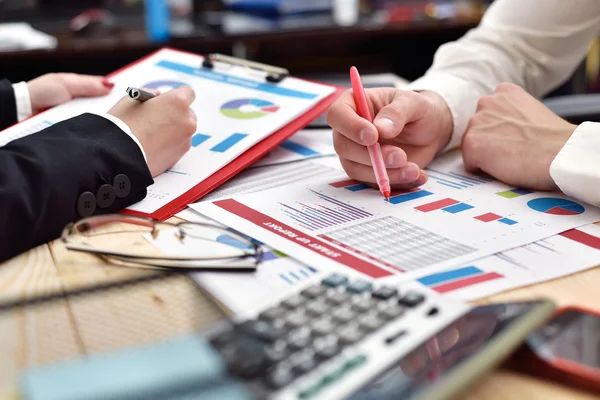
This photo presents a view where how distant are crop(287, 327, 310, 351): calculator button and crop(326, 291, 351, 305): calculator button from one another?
45mm

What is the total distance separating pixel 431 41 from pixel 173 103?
1878mm

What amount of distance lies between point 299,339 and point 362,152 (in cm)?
44

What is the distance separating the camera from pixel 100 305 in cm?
49

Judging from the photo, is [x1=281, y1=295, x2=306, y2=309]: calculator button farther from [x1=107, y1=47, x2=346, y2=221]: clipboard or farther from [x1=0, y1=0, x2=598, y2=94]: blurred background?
[x1=0, y1=0, x2=598, y2=94]: blurred background

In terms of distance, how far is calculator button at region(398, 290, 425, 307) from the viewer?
448 millimetres

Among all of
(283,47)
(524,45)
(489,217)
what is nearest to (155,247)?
(489,217)

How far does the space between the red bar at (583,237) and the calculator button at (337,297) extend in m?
0.30

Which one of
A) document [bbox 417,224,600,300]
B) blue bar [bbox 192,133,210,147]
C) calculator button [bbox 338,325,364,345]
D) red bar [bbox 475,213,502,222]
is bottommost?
Result: red bar [bbox 475,213,502,222]

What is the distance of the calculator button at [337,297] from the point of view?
0.45 m

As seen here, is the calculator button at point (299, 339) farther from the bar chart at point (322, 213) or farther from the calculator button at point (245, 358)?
the bar chart at point (322, 213)

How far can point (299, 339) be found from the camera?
1.30 ft

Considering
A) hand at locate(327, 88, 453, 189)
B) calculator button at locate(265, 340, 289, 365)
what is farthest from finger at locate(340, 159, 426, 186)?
calculator button at locate(265, 340, 289, 365)

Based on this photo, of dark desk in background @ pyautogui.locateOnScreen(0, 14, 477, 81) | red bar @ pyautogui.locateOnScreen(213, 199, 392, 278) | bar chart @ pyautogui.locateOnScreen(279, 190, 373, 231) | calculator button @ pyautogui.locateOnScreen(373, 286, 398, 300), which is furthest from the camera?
dark desk in background @ pyautogui.locateOnScreen(0, 14, 477, 81)

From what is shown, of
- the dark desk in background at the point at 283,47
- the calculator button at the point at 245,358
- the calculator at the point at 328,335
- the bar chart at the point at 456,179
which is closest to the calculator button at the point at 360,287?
the calculator at the point at 328,335
